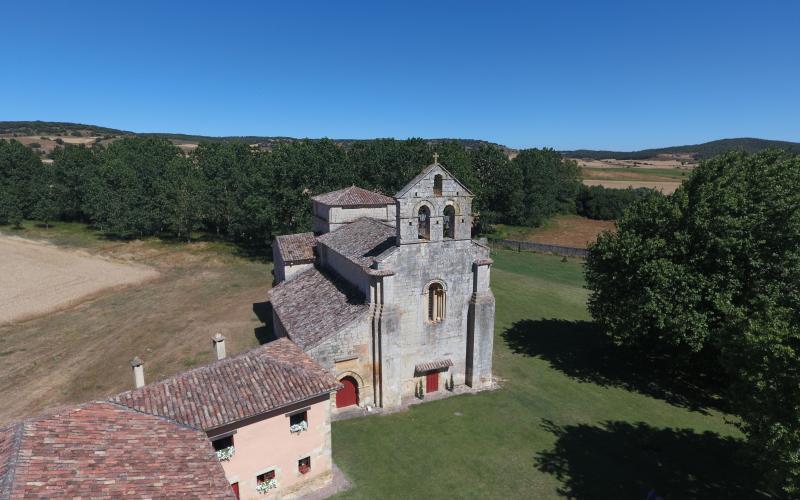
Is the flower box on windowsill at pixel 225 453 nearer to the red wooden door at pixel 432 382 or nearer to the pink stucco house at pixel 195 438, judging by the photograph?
the pink stucco house at pixel 195 438

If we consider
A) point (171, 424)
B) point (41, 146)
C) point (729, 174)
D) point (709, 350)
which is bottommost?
point (709, 350)

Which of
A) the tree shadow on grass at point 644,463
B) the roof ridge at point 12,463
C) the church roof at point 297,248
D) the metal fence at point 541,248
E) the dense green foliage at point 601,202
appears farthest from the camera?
the dense green foliage at point 601,202

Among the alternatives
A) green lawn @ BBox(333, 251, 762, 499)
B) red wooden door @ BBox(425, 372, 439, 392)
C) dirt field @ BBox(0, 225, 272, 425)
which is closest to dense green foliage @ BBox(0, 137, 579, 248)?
dirt field @ BBox(0, 225, 272, 425)

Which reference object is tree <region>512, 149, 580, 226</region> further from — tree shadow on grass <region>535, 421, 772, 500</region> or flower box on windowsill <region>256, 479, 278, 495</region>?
flower box on windowsill <region>256, 479, 278, 495</region>

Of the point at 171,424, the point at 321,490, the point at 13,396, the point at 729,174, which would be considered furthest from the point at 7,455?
the point at 729,174

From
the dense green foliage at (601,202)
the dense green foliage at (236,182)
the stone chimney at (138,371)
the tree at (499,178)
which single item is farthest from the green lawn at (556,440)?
the dense green foliage at (601,202)

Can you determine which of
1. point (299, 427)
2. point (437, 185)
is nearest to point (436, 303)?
point (437, 185)

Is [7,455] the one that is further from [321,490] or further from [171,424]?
[321,490]
